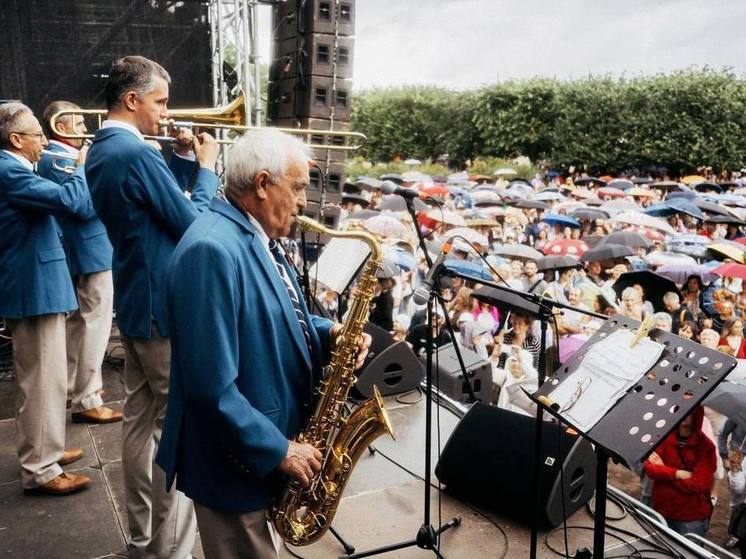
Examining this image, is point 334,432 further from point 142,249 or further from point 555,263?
point 555,263

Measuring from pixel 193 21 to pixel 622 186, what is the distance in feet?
50.7

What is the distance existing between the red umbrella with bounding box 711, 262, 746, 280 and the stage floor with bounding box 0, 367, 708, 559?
174 inches

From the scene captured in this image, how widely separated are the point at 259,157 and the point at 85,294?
271 cm

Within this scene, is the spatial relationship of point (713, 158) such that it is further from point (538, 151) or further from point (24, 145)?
point (24, 145)

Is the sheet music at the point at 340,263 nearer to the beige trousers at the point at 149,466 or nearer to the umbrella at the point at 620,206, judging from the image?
the beige trousers at the point at 149,466

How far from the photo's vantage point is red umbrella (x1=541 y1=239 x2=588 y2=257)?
8.90 m

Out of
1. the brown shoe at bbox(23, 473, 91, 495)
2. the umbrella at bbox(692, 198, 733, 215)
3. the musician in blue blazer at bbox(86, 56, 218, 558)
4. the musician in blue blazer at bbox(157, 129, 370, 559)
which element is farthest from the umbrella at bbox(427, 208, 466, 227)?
the musician in blue blazer at bbox(157, 129, 370, 559)

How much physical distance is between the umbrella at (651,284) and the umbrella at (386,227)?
331 centimetres

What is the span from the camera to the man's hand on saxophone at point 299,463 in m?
1.82

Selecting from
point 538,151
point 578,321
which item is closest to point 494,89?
point 538,151

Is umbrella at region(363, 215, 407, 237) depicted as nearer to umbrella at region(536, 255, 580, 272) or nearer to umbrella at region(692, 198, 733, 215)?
umbrella at region(536, 255, 580, 272)

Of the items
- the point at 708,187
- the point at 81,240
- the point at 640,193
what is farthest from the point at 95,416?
the point at 708,187

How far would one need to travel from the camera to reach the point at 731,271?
6.94 metres

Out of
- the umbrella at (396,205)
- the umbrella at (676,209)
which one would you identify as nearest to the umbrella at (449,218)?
the umbrella at (396,205)
